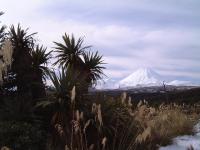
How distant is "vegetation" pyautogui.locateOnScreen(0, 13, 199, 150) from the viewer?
9773 millimetres

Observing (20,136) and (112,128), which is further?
(112,128)

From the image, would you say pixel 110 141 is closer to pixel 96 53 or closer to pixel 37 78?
pixel 37 78

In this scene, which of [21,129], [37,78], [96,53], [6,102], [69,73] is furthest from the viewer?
[96,53]

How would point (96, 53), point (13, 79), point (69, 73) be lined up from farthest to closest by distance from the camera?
point (96, 53) < point (13, 79) < point (69, 73)

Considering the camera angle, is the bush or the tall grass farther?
the tall grass

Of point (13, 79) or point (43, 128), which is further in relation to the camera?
point (13, 79)

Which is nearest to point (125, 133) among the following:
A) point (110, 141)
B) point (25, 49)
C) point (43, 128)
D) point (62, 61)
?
point (110, 141)

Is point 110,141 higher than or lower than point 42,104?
lower

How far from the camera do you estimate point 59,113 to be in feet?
35.1

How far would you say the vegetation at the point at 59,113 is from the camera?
9.77 metres

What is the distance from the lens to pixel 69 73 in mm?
11477

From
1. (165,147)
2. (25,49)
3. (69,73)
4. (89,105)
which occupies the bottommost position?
(165,147)

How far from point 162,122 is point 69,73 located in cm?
345

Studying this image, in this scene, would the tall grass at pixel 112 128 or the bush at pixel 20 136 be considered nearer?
the bush at pixel 20 136
